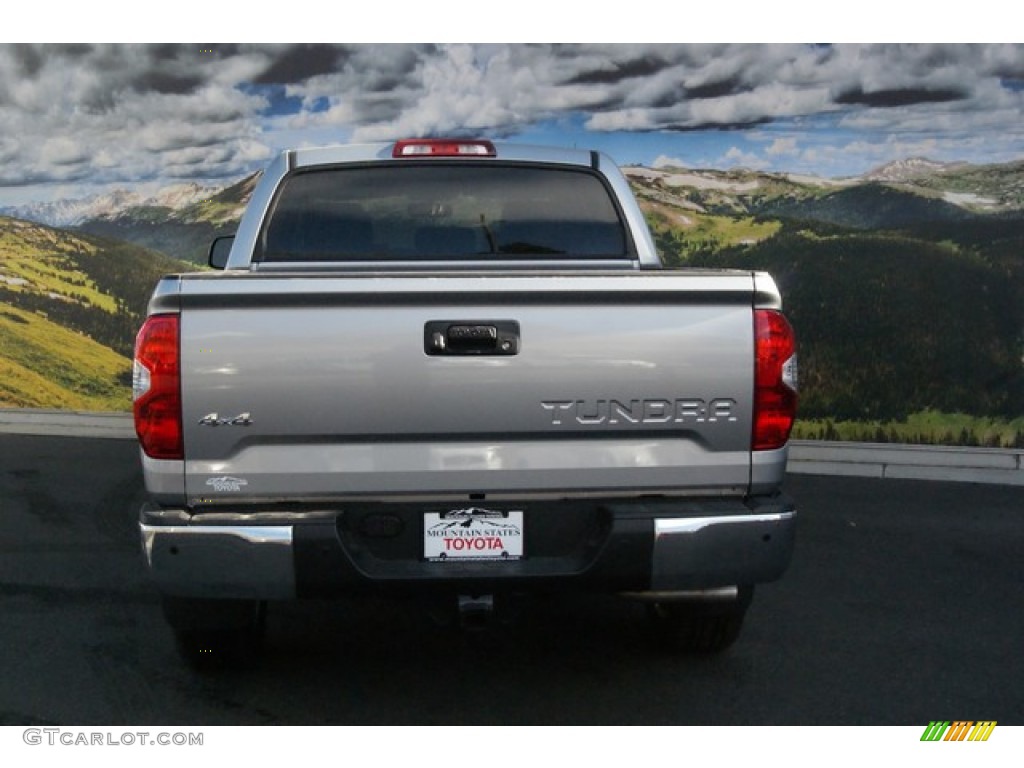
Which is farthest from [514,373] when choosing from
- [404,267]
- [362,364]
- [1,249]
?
[1,249]

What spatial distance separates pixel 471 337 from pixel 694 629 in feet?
5.85

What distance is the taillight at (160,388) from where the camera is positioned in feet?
12.2

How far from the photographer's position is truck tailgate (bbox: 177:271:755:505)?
3721 millimetres

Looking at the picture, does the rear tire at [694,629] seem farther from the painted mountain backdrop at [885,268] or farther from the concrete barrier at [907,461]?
the painted mountain backdrop at [885,268]

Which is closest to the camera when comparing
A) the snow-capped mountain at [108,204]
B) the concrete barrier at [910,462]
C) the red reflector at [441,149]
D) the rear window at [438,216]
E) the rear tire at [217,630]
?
the rear tire at [217,630]

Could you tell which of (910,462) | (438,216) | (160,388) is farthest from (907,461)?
(160,388)

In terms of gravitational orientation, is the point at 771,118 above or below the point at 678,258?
above

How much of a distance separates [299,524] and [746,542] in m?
1.39

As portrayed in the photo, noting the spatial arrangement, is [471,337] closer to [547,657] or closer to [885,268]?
[547,657]

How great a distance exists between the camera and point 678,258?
440 inches

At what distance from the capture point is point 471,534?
385 cm
